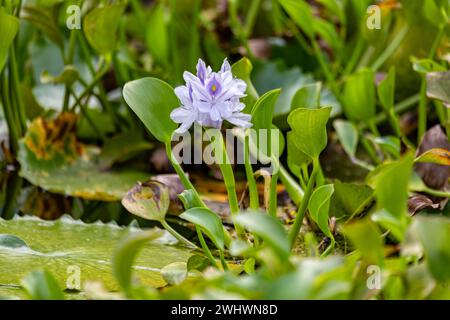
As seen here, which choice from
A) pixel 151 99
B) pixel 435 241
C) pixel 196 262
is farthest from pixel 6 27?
pixel 435 241

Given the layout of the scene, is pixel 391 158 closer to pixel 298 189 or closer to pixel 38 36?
pixel 298 189

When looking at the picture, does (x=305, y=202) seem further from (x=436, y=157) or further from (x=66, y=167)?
(x=66, y=167)

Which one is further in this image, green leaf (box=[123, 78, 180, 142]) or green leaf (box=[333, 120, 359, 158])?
green leaf (box=[333, 120, 359, 158])

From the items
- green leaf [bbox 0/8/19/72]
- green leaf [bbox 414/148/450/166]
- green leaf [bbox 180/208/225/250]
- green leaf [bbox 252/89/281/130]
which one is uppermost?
green leaf [bbox 0/8/19/72]

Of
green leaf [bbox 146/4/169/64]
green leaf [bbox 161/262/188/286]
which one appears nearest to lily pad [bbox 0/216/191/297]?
green leaf [bbox 161/262/188/286]

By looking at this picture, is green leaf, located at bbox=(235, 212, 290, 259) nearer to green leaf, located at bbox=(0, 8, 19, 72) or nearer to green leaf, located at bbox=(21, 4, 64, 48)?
green leaf, located at bbox=(0, 8, 19, 72)

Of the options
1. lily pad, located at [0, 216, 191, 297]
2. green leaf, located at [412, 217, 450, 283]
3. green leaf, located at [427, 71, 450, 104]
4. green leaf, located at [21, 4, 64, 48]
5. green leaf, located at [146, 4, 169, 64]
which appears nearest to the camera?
green leaf, located at [412, 217, 450, 283]
